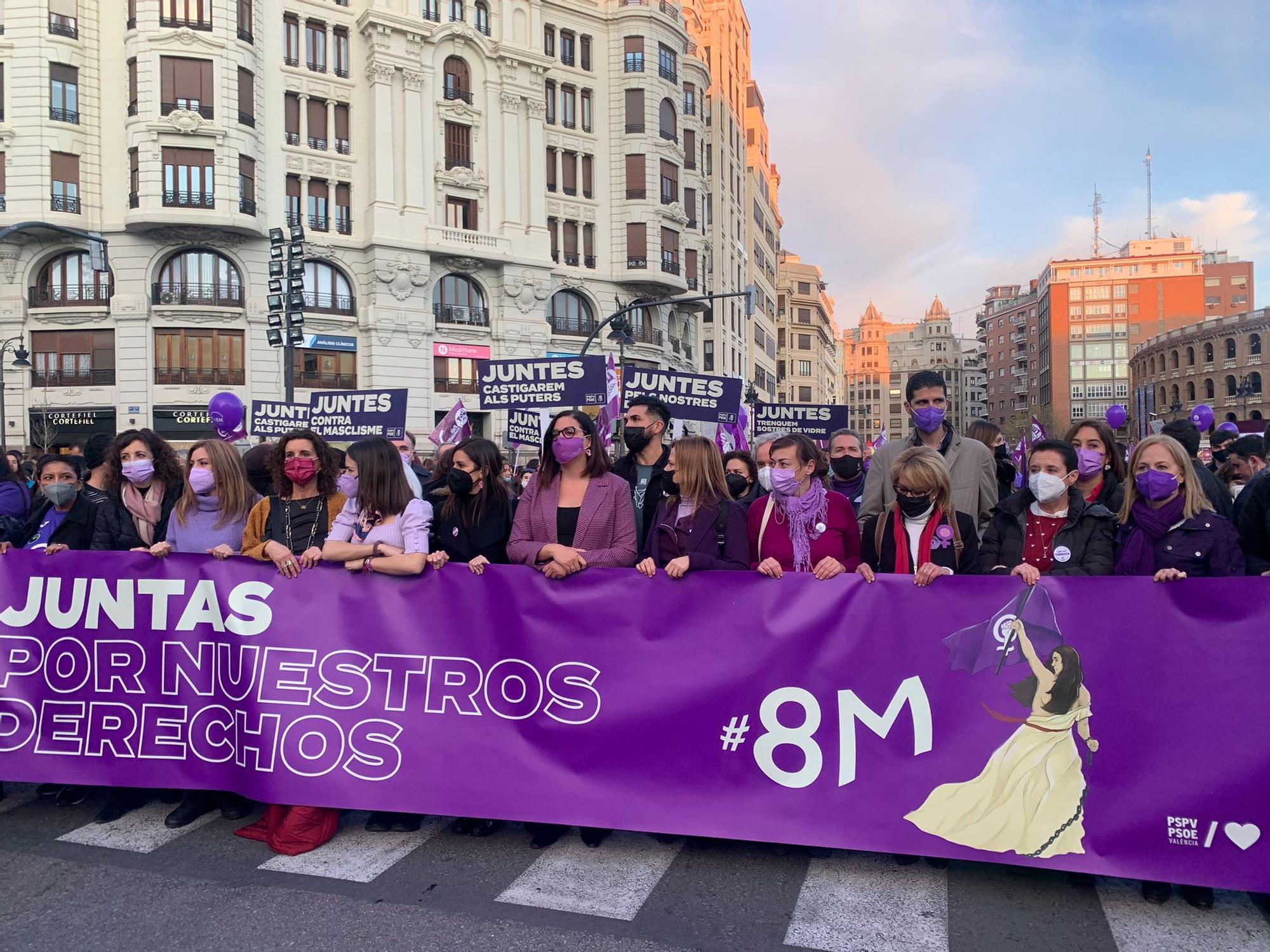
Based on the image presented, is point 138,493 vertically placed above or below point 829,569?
above

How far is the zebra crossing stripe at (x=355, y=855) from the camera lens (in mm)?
4168

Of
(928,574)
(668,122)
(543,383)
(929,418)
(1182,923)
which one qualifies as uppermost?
(668,122)

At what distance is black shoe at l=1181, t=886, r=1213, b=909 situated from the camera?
12.4 ft

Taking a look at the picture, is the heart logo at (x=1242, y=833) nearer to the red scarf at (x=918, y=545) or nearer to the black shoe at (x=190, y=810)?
the red scarf at (x=918, y=545)

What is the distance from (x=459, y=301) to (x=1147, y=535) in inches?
1444

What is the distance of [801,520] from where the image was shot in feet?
15.9

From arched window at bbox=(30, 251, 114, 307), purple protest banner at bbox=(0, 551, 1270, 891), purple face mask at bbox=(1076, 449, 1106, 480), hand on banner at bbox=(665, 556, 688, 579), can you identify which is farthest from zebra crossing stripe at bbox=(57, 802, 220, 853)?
arched window at bbox=(30, 251, 114, 307)

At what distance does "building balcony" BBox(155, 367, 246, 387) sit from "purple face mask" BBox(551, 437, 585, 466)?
32130 mm

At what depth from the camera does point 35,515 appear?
5.92 m

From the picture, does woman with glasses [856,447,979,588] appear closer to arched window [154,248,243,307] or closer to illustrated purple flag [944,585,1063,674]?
illustrated purple flag [944,585,1063,674]

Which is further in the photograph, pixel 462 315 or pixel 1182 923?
pixel 462 315

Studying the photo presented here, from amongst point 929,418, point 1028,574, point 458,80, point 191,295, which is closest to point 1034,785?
point 1028,574

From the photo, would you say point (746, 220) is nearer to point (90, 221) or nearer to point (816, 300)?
point (816, 300)

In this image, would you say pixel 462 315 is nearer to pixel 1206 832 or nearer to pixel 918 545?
pixel 918 545
